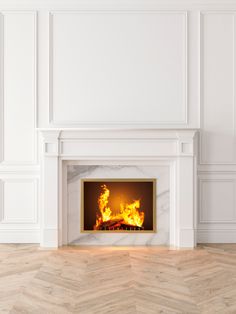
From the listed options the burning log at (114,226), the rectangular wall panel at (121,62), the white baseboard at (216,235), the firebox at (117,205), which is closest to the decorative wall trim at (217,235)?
the white baseboard at (216,235)

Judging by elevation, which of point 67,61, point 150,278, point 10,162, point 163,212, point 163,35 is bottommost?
point 150,278

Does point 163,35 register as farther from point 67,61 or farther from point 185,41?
point 67,61

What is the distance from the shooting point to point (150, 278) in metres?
3.48

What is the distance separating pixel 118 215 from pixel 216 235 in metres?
1.17

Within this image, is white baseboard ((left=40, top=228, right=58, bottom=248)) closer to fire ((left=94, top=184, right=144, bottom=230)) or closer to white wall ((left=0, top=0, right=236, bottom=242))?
white wall ((left=0, top=0, right=236, bottom=242))

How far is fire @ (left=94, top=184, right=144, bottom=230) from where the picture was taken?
4.84 meters

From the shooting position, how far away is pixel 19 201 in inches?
192

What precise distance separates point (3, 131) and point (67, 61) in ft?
3.64

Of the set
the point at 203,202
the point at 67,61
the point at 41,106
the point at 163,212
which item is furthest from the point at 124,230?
the point at 67,61

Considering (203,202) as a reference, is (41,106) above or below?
above

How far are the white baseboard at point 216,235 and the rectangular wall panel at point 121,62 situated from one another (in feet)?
4.32

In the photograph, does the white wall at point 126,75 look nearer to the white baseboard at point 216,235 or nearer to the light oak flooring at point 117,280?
the white baseboard at point 216,235

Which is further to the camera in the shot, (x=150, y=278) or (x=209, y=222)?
(x=209, y=222)

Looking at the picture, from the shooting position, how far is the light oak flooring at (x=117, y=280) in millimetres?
2865
